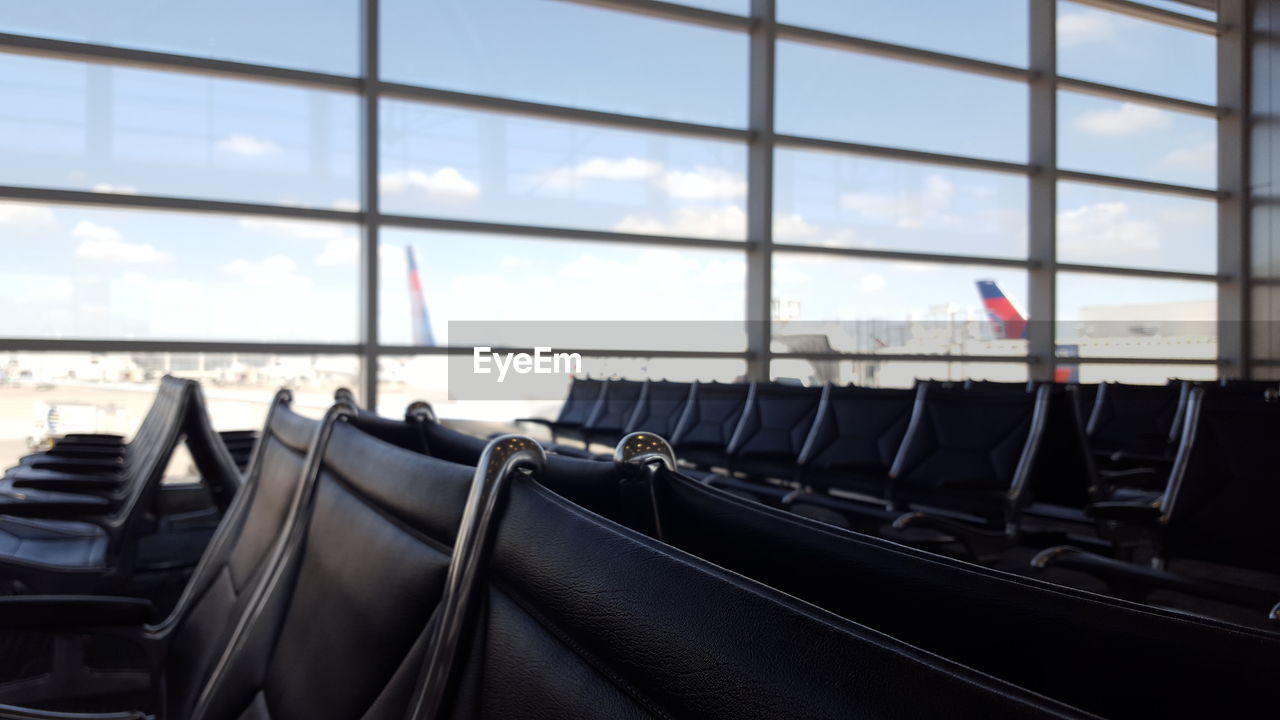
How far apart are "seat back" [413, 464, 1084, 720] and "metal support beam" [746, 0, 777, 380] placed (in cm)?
790

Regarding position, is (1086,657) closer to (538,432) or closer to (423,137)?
(538,432)

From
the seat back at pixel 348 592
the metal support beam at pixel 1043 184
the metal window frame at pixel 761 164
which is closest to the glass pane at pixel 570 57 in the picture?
the metal window frame at pixel 761 164

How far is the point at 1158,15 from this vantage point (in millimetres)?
10562

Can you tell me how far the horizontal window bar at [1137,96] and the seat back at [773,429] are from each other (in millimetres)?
7530

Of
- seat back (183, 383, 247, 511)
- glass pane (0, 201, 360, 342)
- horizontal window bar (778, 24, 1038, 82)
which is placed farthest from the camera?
horizontal window bar (778, 24, 1038, 82)

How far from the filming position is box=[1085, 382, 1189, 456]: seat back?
521 centimetres

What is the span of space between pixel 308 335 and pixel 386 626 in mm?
6696

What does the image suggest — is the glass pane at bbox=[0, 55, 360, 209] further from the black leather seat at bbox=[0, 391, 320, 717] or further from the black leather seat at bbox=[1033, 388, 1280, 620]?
the black leather seat at bbox=[1033, 388, 1280, 620]

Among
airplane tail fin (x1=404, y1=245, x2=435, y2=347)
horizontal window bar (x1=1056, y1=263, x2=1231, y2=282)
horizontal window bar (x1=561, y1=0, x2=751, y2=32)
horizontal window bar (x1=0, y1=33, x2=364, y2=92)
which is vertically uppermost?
horizontal window bar (x1=561, y1=0, x2=751, y2=32)

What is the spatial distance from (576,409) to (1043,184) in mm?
6575

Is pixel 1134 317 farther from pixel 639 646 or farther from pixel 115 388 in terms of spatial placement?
pixel 639 646

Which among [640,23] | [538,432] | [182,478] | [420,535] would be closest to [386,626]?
[420,535]

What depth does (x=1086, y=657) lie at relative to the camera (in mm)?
356

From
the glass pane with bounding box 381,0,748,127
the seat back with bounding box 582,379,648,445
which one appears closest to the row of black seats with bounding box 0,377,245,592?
the seat back with bounding box 582,379,648,445
